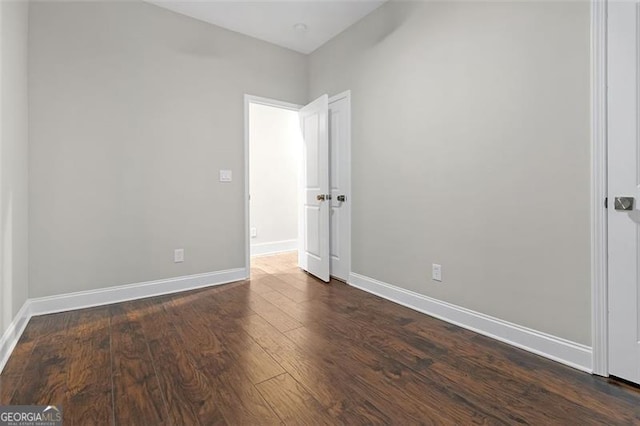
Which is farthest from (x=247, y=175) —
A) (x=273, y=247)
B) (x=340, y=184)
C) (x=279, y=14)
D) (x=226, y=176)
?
(x=273, y=247)

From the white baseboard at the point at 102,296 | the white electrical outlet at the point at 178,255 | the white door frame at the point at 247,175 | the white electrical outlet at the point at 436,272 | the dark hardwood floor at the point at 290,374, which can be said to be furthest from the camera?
the white door frame at the point at 247,175

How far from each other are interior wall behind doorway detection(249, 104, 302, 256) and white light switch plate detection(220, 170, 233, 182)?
1677 mm

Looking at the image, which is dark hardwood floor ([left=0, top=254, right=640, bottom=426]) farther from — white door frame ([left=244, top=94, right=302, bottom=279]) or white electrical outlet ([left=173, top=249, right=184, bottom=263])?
white door frame ([left=244, top=94, right=302, bottom=279])

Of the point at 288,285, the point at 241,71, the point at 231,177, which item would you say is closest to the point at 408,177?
the point at 288,285

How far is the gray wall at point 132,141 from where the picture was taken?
2471mm

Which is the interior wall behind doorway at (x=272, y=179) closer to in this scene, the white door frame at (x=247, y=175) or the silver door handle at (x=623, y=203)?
the white door frame at (x=247, y=175)

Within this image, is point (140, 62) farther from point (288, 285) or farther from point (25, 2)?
point (288, 285)

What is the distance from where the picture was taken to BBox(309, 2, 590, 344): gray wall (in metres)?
1.72

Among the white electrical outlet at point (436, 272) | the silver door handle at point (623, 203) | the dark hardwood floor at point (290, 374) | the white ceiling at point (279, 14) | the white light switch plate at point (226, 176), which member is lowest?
the dark hardwood floor at point (290, 374)

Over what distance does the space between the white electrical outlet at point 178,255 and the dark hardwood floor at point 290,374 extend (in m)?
0.66

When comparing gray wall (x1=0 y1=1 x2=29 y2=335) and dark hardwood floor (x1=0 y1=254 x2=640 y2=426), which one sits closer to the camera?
dark hardwood floor (x1=0 y1=254 x2=640 y2=426)

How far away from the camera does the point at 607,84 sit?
5.19ft

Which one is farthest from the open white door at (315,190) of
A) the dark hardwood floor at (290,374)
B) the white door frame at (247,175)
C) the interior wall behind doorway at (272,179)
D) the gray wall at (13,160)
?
the gray wall at (13,160)

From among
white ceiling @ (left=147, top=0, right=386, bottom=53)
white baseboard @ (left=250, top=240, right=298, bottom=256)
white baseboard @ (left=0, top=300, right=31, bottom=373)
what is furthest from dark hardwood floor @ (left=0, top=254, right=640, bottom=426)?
white ceiling @ (left=147, top=0, right=386, bottom=53)
